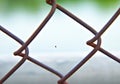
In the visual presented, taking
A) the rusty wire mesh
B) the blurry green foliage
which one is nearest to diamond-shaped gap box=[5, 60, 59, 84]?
the rusty wire mesh

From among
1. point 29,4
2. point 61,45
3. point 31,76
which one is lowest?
point 29,4

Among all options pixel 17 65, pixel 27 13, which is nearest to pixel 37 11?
pixel 27 13

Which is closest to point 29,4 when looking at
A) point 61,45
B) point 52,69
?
point 61,45

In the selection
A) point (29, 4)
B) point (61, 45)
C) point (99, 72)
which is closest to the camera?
point (99, 72)

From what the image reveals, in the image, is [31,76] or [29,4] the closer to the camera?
[31,76]

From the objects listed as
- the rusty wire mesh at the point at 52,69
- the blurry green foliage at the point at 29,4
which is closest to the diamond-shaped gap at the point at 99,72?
the rusty wire mesh at the point at 52,69

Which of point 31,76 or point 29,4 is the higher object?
point 31,76

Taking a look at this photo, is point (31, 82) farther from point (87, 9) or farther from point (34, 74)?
point (87, 9)

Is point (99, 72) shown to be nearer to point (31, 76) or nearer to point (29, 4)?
point (31, 76)
